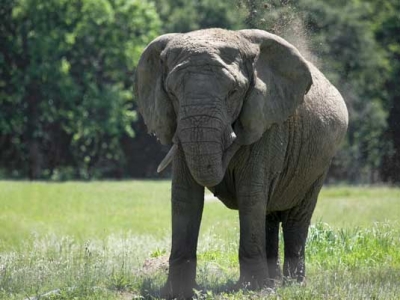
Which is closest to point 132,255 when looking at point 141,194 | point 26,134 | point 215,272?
point 215,272

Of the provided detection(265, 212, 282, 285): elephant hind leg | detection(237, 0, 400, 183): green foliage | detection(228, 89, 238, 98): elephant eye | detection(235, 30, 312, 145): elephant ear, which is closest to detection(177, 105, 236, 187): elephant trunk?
detection(228, 89, 238, 98): elephant eye

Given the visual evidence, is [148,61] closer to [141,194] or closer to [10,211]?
[10,211]

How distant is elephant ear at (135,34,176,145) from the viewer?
9609 millimetres

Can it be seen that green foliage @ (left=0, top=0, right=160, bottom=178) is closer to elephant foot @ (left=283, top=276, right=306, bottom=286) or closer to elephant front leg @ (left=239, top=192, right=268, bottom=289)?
elephant foot @ (left=283, top=276, right=306, bottom=286)

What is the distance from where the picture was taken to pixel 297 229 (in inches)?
472

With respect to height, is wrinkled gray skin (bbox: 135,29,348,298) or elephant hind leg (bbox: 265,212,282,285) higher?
wrinkled gray skin (bbox: 135,29,348,298)

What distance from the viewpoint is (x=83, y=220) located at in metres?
21.6

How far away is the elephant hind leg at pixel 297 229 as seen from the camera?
465 inches

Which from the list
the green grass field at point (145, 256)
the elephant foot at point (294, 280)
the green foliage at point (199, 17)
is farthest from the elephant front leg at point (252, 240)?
the green foliage at point (199, 17)

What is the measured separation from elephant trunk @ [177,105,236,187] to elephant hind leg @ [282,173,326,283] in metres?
2.97

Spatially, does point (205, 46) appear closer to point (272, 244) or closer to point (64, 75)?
point (272, 244)

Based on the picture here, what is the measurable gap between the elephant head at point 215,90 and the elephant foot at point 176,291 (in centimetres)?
122

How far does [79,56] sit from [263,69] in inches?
1705

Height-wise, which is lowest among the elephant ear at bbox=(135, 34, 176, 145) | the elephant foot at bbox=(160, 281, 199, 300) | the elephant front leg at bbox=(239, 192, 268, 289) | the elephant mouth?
the elephant foot at bbox=(160, 281, 199, 300)
